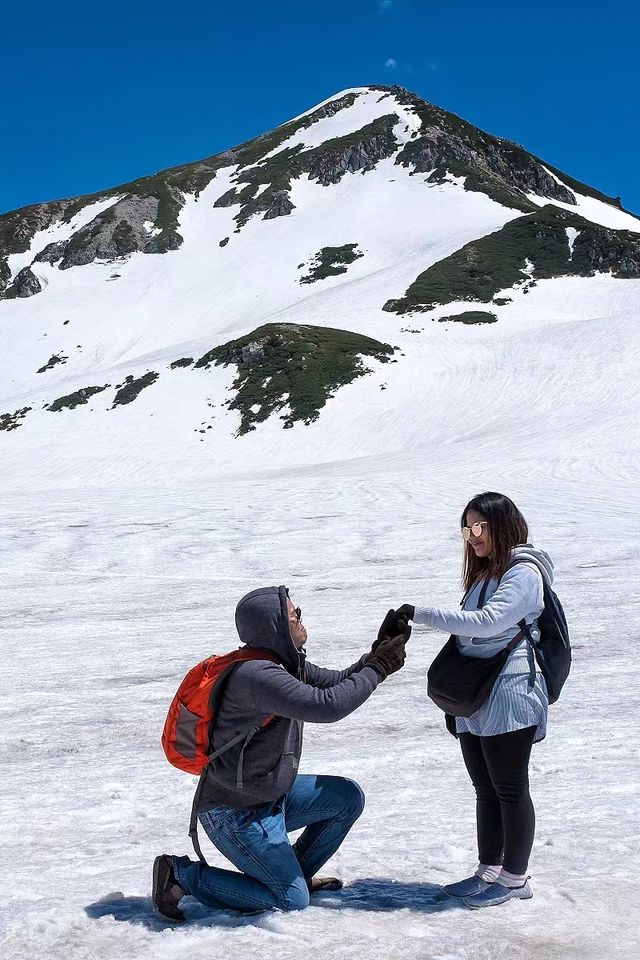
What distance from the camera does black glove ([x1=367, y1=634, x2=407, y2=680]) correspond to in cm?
374

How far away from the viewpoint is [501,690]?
3.92 m

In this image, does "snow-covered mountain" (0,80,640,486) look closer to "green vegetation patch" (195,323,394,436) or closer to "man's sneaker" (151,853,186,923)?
"green vegetation patch" (195,323,394,436)

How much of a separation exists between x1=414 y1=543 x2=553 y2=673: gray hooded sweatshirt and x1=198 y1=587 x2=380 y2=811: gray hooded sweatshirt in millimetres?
441

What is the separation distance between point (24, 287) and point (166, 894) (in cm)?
9405

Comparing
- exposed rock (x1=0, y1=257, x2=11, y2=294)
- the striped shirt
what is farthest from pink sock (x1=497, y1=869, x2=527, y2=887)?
exposed rock (x1=0, y1=257, x2=11, y2=294)

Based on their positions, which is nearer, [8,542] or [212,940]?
[212,940]

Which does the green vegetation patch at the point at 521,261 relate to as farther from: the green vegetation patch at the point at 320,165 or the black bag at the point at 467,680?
the black bag at the point at 467,680

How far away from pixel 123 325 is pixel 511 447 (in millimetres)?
56674

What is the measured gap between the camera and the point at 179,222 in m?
102

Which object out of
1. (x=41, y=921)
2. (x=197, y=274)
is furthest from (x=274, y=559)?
(x=197, y=274)

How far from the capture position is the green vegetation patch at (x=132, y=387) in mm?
50156

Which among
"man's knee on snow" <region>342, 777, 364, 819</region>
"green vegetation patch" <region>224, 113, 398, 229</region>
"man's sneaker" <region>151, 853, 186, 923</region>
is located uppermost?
"green vegetation patch" <region>224, 113, 398, 229</region>

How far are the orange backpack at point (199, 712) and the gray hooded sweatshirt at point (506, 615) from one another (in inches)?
32.8

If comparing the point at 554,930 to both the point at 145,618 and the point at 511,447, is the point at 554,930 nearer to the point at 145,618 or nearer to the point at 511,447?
the point at 145,618
